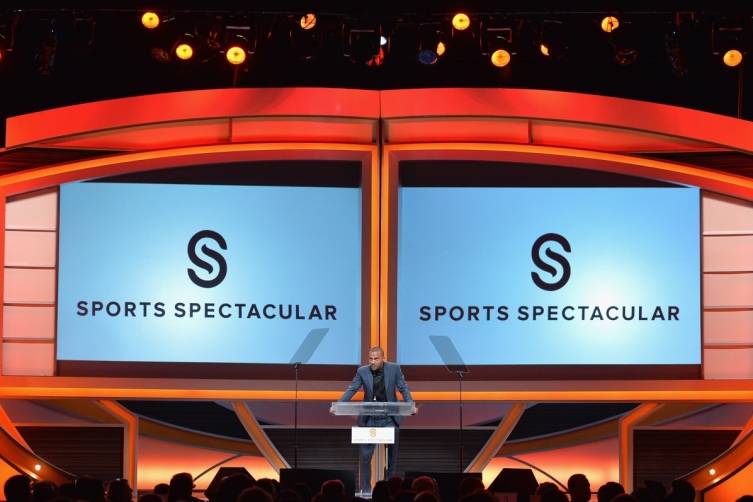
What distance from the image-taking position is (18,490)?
Answer: 20.5 feet

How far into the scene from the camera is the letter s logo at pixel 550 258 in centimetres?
1271

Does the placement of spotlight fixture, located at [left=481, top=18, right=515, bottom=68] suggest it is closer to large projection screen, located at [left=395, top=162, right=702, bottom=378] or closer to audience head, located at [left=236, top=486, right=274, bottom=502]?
large projection screen, located at [left=395, top=162, right=702, bottom=378]

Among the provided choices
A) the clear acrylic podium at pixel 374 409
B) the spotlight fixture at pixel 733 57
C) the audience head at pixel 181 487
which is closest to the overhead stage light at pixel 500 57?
the spotlight fixture at pixel 733 57

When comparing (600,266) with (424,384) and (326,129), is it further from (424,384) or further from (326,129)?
(326,129)

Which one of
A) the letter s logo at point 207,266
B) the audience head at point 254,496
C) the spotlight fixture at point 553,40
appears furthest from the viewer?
the letter s logo at point 207,266

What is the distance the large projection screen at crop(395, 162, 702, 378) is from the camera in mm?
12695

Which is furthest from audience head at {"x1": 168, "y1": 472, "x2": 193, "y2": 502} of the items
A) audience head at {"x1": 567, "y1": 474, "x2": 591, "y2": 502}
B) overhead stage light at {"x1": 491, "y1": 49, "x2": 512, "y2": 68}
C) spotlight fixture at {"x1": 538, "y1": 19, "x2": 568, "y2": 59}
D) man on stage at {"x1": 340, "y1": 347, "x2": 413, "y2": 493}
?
spotlight fixture at {"x1": 538, "y1": 19, "x2": 568, "y2": 59}

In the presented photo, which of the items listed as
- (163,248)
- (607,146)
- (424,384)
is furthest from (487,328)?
(163,248)

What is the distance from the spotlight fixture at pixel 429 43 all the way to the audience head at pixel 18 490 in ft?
23.4

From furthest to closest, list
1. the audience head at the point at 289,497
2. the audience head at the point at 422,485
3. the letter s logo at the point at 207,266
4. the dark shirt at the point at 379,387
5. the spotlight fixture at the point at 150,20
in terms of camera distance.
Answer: the letter s logo at the point at 207,266 < the spotlight fixture at the point at 150,20 < the dark shirt at the point at 379,387 < the audience head at the point at 422,485 < the audience head at the point at 289,497

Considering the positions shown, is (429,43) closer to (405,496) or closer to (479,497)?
(405,496)

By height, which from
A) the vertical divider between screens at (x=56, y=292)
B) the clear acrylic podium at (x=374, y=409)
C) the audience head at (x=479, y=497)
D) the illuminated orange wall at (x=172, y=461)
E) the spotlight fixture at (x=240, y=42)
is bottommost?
the illuminated orange wall at (x=172, y=461)

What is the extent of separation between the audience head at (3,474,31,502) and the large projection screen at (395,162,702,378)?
21.7 feet

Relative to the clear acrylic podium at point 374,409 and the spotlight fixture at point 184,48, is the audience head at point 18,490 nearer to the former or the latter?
the clear acrylic podium at point 374,409
